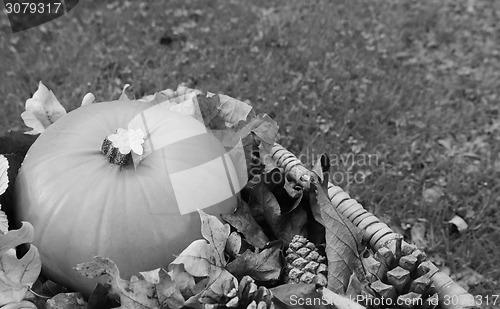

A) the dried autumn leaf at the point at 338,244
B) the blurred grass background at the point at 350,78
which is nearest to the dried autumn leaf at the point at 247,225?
the dried autumn leaf at the point at 338,244

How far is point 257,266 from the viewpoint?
123 centimetres

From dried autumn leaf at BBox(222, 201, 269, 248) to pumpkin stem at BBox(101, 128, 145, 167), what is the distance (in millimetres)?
228

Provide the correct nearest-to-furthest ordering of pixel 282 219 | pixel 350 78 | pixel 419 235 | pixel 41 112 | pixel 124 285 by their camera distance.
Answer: pixel 124 285
pixel 282 219
pixel 41 112
pixel 419 235
pixel 350 78

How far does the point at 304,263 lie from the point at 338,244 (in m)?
0.08

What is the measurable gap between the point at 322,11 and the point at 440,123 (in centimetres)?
97

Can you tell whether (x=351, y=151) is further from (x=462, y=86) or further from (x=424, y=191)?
(x=462, y=86)

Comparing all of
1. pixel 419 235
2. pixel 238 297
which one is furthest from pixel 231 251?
pixel 419 235

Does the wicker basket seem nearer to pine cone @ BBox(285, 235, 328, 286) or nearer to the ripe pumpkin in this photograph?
pine cone @ BBox(285, 235, 328, 286)

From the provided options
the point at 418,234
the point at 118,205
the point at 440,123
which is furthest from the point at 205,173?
the point at 440,123

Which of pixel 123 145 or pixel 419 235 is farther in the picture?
pixel 419 235

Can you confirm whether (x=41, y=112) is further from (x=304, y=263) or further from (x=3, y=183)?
(x=304, y=263)

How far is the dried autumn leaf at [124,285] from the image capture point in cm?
110

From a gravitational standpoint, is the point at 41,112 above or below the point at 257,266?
above

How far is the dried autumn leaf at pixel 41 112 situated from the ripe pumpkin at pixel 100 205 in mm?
198
